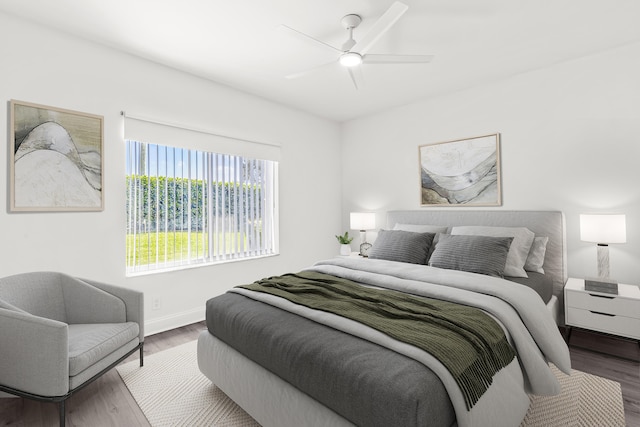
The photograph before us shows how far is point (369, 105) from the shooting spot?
4.30 meters

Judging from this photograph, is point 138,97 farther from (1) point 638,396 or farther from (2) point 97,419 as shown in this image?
(1) point 638,396

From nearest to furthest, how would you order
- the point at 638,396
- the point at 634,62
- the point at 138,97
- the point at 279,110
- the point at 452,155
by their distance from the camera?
1. the point at 638,396
2. the point at 634,62
3. the point at 138,97
4. the point at 452,155
5. the point at 279,110

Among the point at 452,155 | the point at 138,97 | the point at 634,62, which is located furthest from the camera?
the point at 452,155

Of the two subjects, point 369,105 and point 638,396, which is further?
point 369,105

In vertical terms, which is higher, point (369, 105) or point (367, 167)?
point (369, 105)

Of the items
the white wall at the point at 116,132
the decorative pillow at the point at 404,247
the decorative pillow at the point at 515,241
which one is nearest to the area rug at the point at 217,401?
the decorative pillow at the point at 515,241

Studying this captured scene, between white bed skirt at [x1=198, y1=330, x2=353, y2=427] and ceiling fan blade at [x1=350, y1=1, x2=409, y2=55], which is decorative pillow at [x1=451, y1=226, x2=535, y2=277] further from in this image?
white bed skirt at [x1=198, y1=330, x2=353, y2=427]

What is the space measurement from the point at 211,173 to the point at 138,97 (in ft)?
3.19

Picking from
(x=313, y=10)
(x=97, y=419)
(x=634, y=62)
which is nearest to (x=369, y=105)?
(x=313, y=10)

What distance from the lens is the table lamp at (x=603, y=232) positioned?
260 centimetres

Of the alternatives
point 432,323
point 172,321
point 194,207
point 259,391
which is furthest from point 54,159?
point 432,323

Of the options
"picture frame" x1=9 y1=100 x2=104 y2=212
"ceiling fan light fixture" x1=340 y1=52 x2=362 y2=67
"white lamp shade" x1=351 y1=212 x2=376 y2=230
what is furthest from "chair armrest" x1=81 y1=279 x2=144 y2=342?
"white lamp shade" x1=351 y1=212 x2=376 y2=230

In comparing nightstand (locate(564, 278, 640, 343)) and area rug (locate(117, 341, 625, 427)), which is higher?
nightstand (locate(564, 278, 640, 343))

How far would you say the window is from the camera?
3.04 m
